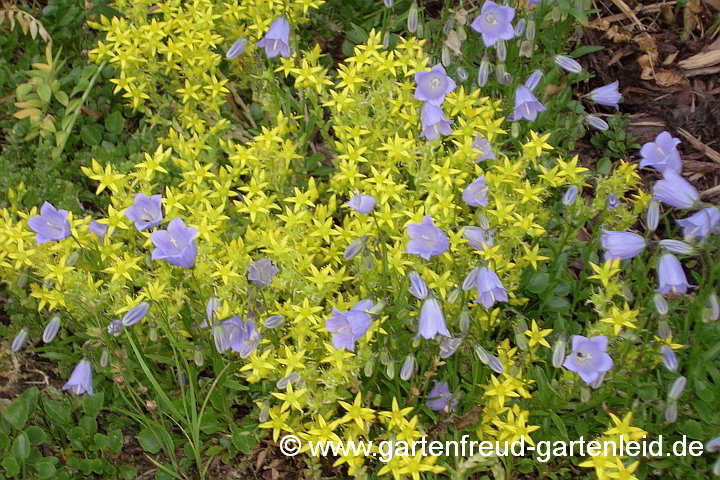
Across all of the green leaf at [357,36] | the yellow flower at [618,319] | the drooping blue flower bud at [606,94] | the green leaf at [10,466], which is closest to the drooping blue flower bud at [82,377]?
the green leaf at [10,466]

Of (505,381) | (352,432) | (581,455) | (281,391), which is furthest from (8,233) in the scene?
(581,455)

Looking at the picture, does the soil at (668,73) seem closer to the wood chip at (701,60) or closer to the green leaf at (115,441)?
the wood chip at (701,60)

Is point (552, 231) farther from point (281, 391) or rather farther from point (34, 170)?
point (34, 170)

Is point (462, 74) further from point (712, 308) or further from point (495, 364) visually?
point (712, 308)

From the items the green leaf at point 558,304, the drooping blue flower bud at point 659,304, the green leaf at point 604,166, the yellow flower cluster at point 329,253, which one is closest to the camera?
the drooping blue flower bud at point 659,304

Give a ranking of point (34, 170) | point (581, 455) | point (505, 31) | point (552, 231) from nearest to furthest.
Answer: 1. point (581, 455)
2. point (505, 31)
3. point (552, 231)
4. point (34, 170)

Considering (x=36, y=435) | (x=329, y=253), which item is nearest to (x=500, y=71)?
(x=329, y=253)
